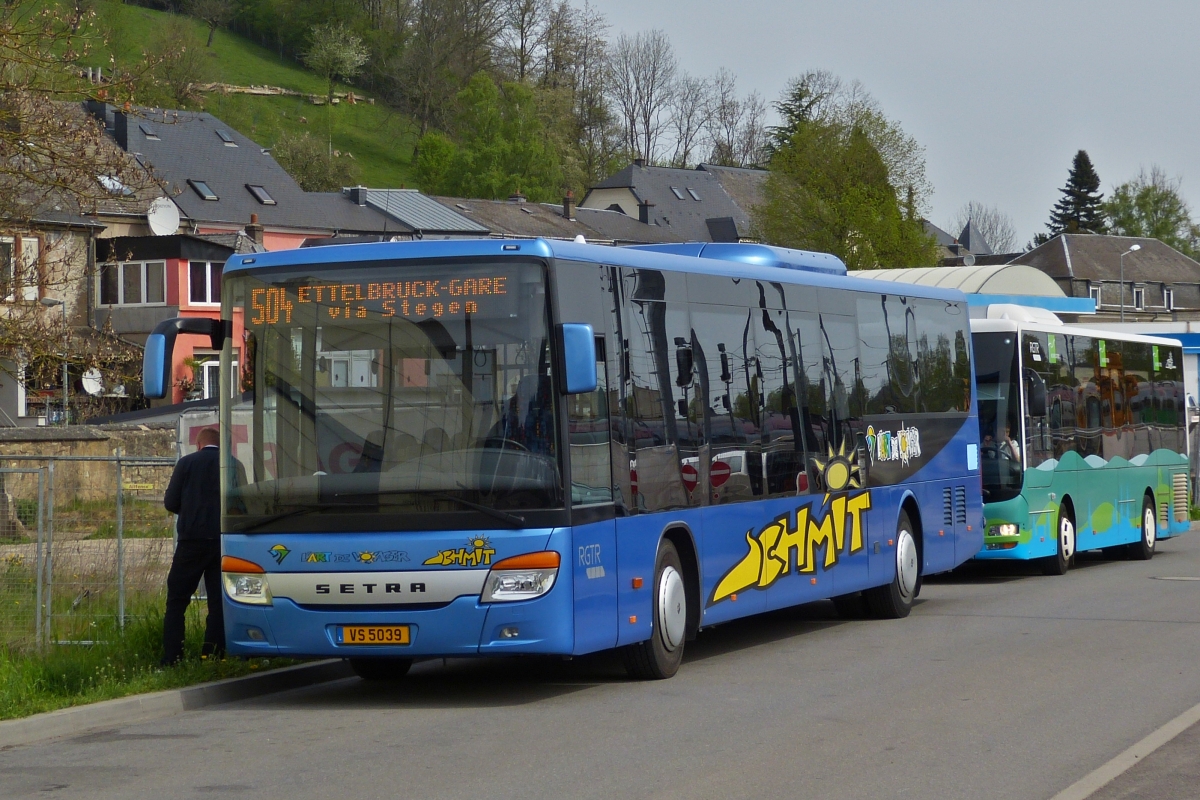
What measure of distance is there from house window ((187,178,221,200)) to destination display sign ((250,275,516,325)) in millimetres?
66590

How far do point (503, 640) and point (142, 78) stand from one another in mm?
7909

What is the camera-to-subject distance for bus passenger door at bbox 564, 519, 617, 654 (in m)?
10.5

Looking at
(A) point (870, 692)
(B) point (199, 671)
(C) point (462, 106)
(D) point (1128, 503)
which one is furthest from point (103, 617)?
(C) point (462, 106)

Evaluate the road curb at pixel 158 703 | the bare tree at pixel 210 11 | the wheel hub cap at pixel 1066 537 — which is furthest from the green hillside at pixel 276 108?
the road curb at pixel 158 703

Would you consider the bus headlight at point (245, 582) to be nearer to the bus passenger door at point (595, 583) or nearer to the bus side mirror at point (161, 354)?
the bus side mirror at point (161, 354)

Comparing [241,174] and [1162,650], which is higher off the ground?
[241,174]

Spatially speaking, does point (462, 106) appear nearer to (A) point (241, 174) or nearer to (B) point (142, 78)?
(A) point (241, 174)

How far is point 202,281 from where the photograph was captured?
63375mm

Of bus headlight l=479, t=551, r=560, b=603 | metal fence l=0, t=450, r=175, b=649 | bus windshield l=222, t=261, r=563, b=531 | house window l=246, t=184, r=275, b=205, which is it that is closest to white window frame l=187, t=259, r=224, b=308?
house window l=246, t=184, r=275, b=205

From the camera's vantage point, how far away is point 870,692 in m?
10.9

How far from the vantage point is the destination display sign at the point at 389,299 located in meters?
10.6

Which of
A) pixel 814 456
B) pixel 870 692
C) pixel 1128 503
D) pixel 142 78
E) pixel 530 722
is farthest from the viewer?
pixel 1128 503

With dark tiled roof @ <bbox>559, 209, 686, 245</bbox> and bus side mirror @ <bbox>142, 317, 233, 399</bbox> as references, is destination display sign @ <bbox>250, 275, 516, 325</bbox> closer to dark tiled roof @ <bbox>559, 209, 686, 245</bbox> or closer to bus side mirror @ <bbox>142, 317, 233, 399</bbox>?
bus side mirror @ <bbox>142, 317, 233, 399</bbox>

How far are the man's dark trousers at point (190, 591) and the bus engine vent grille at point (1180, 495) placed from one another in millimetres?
18629
